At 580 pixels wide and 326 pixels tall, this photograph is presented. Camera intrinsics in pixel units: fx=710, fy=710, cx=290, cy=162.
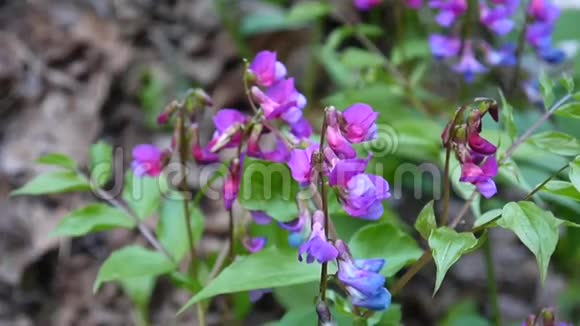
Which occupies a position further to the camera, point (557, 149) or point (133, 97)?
point (133, 97)

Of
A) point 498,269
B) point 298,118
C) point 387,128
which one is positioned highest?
point 298,118

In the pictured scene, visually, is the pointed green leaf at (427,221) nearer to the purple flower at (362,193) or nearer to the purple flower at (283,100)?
the purple flower at (362,193)

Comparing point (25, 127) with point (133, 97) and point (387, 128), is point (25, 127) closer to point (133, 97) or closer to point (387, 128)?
point (133, 97)

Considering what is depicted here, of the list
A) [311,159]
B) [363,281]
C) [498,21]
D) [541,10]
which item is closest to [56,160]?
[311,159]

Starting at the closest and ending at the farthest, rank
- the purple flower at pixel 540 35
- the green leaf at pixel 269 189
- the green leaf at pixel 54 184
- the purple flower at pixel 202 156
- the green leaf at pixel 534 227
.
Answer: the green leaf at pixel 534 227 → the green leaf at pixel 269 189 → the purple flower at pixel 202 156 → the green leaf at pixel 54 184 → the purple flower at pixel 540 35

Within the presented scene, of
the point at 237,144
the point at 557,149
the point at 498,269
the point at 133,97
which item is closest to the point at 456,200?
the point at 498,269

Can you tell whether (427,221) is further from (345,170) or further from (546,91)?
(546,91)

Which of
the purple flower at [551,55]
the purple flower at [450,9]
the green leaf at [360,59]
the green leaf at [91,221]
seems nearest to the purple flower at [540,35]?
the purple flower at [551,55]
